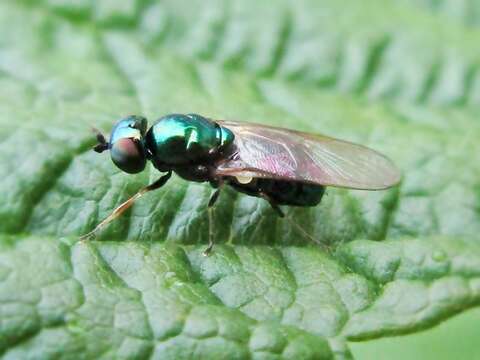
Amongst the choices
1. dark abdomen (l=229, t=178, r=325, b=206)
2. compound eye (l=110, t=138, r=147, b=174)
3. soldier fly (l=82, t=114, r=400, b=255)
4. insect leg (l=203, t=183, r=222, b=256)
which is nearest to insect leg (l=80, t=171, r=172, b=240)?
soldier fly (l=82, t=114, r=400, b=255)

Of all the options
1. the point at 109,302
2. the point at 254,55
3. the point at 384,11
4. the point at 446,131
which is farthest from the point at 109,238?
the point at 384,11

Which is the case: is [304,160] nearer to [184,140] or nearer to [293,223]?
[293,223]

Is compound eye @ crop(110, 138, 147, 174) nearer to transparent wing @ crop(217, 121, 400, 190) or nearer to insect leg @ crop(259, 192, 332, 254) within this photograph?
transparent wing @ crop(217, 121, 400, 190)

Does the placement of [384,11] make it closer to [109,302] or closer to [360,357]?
[360,357]

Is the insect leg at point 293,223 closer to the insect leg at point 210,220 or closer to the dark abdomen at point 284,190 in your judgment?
the dark abdomen at point 284,190

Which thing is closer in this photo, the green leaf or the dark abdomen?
the green leaf
